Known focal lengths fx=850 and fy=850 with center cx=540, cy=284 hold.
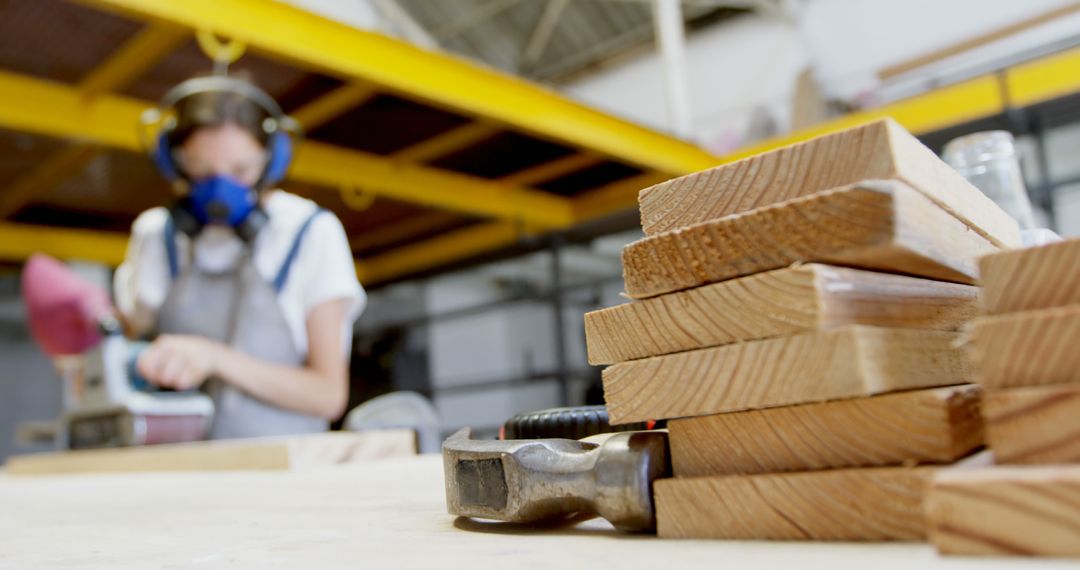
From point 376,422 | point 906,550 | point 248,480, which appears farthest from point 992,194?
point 376,422

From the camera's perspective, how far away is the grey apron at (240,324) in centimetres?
236

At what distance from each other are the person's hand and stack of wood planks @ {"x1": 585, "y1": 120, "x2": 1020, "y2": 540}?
6.10 ft

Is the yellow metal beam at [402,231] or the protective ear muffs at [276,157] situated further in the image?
the yellow metal beam at [402,231]

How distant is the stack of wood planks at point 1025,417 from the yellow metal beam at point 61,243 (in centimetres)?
594

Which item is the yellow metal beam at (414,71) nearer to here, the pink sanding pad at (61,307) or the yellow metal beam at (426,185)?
the pink sanding pad at (61,307)

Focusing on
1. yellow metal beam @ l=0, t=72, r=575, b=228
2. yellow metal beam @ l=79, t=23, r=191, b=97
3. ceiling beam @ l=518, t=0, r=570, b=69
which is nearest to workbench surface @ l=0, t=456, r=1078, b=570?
yellow metal beam @ l=79, t=23, r=191, b=97

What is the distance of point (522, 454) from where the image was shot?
601 mm

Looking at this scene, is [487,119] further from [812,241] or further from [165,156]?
[812,241]

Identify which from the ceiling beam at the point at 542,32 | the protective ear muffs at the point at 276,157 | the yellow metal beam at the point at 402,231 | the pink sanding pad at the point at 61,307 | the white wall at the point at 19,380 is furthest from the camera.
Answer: the ceiling beam at the point at 542,32

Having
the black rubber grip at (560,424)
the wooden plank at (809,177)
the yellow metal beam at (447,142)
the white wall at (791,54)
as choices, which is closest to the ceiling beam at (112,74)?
the yellow metal beam at (447,142)

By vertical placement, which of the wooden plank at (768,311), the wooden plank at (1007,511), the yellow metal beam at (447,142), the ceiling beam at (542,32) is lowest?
the wooden plank at (1007,511)

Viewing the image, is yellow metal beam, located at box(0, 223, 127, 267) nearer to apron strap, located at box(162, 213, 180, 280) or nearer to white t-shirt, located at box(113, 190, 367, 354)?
white t-shirt, located at box(113, 190, 367, 354)

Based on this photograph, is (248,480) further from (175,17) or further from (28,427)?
(28,427)

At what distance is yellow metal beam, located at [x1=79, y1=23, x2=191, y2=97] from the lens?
326 cm
